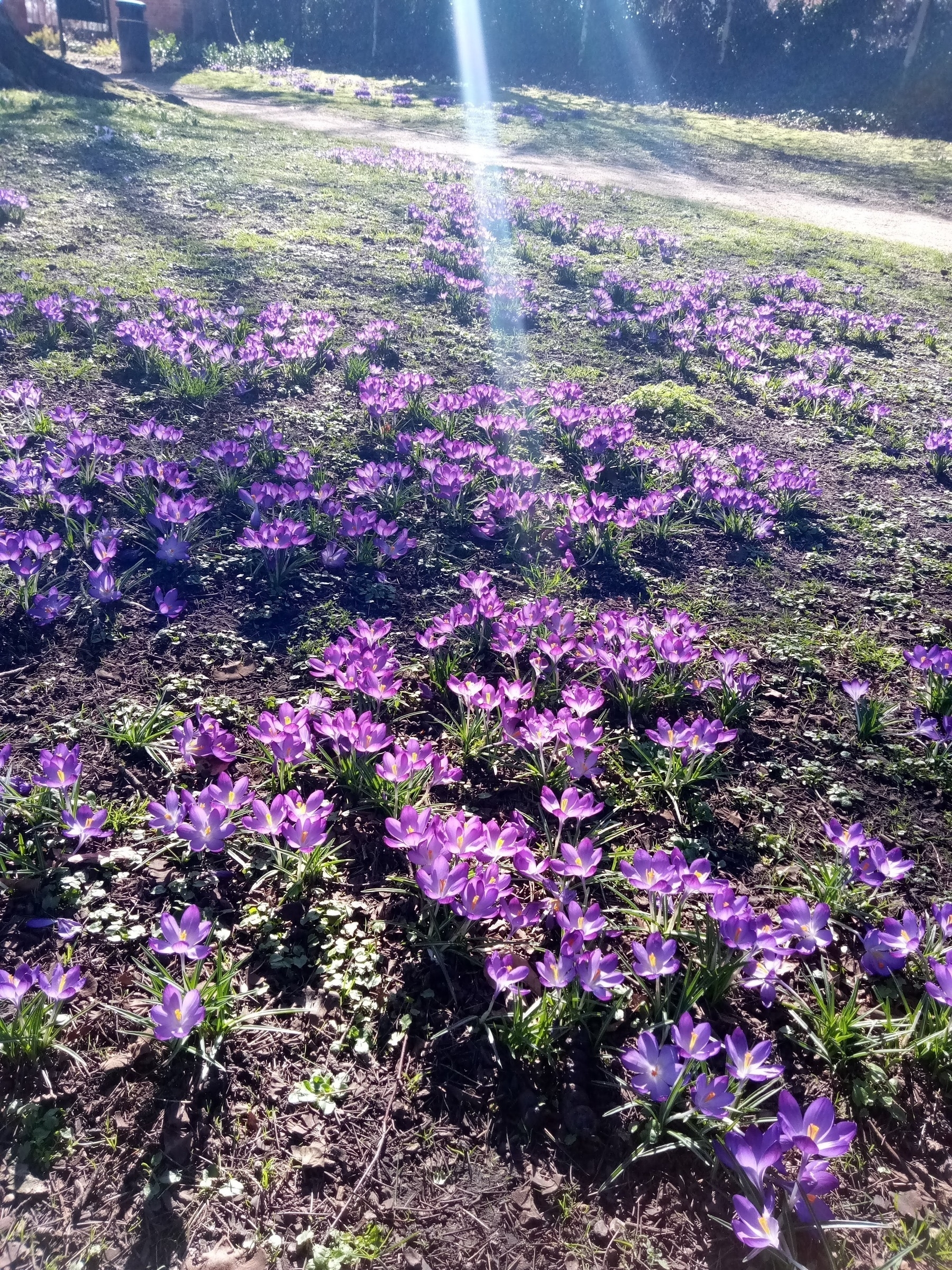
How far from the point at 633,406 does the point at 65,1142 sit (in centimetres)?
533

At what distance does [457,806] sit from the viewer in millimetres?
2678

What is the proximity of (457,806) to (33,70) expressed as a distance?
17.9 m

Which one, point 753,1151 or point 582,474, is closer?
point 753,1151

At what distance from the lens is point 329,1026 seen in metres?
2.03

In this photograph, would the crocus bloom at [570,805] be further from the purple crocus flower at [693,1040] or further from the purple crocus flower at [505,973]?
the purple crocus flower at [693,1040]

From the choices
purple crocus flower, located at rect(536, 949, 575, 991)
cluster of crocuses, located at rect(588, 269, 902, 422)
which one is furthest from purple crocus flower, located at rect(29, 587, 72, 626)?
cluster of crocuses, located at rect(588, 269, 902, 422)

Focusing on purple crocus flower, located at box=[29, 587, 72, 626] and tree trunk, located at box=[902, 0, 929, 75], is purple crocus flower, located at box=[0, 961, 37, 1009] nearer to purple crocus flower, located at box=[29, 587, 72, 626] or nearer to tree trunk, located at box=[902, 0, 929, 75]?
purple crocus flower, located at box=[29, 587, 72, 626]

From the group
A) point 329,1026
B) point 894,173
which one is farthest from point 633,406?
point 894,173

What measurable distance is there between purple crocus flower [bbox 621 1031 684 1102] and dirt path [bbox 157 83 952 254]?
1309 cm

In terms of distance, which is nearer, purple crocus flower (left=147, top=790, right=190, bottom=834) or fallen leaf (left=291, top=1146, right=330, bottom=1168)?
fallen leaf (left=291, top=1146, right=330, bottom=1168)

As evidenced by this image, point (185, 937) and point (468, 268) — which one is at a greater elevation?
point (468, 268)

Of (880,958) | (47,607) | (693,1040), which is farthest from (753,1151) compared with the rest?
(47,607)

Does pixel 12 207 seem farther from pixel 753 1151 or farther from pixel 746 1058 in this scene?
pixel 753 1151

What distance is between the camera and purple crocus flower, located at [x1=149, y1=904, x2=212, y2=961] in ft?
6.35
